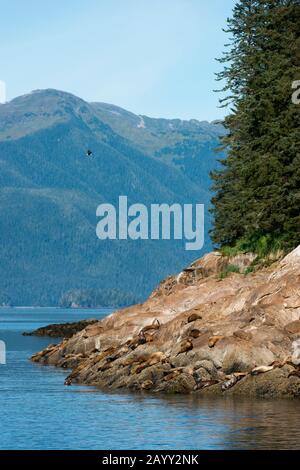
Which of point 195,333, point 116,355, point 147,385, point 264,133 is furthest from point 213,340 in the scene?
point 264,133

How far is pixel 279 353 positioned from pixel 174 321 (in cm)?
1164

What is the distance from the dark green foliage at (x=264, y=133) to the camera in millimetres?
67375

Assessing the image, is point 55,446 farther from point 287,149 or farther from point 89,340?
point 89,340

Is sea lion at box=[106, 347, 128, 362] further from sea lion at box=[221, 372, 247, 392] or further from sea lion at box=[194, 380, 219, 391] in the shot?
sea lion at box=[221, 372, 247, 392]

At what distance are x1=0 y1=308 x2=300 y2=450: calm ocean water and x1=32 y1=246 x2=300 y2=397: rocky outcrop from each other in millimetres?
1761

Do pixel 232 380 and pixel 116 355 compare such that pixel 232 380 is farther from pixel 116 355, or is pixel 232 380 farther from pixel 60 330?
pixel 60 330

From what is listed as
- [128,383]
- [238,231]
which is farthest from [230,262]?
[128,383]

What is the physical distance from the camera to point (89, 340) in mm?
79562

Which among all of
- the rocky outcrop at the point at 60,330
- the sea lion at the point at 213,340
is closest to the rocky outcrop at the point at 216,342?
the sea lion at the point at 213,340

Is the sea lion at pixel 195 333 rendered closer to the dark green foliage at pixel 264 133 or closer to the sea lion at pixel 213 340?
the sea lion at pixel 213 340

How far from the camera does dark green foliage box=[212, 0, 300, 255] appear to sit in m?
67.4

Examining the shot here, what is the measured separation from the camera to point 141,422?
43781 mm

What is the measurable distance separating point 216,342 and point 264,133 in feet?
83.0

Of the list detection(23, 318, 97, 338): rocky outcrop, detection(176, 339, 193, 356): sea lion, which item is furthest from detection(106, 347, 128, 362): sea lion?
detection(23, 318, 97, 338): rocky outcrop
